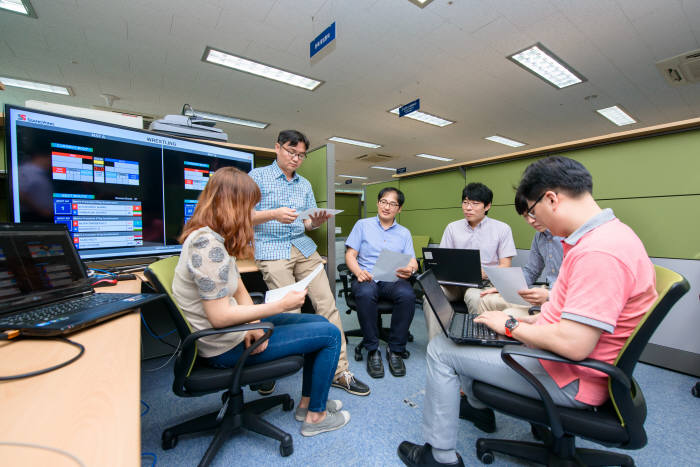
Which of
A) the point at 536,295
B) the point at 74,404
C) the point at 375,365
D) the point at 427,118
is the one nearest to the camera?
the point at 74,404

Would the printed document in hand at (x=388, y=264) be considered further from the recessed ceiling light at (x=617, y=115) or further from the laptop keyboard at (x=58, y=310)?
the recessed ceiling light at (x=617, y=115)

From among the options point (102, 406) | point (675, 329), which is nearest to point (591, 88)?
point (675, 329)

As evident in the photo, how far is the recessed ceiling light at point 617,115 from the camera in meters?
5.59

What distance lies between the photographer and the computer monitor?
1351 mm

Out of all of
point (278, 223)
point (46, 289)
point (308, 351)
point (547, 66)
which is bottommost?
point (308, 351)

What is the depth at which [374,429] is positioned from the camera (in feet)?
4.54

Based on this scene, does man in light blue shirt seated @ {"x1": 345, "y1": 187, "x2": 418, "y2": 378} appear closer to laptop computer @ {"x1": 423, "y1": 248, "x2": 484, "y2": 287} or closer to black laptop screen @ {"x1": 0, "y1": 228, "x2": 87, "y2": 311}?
laptop computer @ {"x1": 423, "y1": 248, "x2": 484, "y2": 287}

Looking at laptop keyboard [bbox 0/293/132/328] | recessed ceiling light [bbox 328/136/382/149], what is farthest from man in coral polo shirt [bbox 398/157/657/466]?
recessed ceiling light [bbox 328/136/382/149]

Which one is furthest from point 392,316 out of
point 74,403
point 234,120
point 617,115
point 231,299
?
point 617,115

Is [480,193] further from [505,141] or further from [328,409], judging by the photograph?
[505,141]

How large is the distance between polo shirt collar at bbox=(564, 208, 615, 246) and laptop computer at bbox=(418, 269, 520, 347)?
1.33 feet

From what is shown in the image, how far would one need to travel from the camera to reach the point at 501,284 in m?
1.44

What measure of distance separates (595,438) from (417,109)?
5.49m

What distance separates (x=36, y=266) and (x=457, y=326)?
147 centimetres
